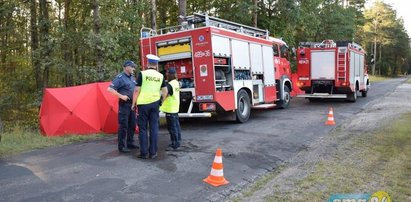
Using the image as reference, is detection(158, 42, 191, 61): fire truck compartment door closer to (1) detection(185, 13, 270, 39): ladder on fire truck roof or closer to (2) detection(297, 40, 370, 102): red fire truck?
(1) detection(185, 13, 270, 39): ladder on fire truck roof

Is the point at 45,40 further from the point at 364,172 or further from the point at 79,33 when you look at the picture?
the point at 364,172

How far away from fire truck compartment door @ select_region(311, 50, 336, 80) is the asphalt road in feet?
25.0

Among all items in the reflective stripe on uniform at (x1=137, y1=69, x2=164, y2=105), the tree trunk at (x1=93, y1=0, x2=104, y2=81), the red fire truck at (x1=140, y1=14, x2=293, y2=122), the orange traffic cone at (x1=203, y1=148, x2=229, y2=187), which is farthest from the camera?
the tree trunk at (x1=93, y1=0, x2=104, y2=81)

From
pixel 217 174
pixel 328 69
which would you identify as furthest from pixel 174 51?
pixel 328 69

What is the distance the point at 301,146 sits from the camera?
27.5 feet

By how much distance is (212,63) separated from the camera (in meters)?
10.3

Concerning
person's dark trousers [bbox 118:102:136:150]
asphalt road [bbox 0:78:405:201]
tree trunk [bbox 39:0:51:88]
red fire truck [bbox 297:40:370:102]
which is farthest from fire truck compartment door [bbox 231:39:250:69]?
tree trunk [bbox 39:0:51:88]

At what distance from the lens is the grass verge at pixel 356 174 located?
5.16 m

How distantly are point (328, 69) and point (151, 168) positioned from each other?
13.0 meters

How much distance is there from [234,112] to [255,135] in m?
1.96

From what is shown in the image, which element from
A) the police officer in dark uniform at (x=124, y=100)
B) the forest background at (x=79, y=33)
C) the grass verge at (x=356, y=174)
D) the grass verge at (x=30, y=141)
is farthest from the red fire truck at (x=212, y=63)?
the grass verge at (x=356, y=174)

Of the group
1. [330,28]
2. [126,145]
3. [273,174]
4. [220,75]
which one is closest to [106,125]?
[126,145]

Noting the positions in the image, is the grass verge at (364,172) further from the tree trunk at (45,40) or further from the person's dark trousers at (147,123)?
the tree trunk at (45,40)

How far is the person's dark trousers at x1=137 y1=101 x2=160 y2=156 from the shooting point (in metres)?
6.85
